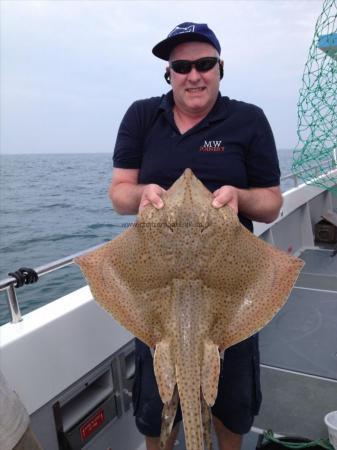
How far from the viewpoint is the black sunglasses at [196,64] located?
2359 millimetres

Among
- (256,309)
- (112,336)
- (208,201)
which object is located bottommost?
Answer: (112,336)

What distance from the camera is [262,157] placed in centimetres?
246

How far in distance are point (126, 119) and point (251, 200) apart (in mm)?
989

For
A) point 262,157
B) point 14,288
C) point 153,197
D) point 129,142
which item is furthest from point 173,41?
point 14,288

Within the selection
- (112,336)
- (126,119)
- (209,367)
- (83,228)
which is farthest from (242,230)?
(83,228)

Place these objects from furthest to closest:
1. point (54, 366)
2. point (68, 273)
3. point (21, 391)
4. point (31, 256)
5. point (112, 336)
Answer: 1. point (31, 256)
2. point (68, 273)
3. point (112, 336)
4. point (54, 366)
5. point (21, 391)

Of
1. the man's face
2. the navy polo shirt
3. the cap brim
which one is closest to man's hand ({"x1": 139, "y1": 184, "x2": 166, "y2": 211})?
the navy polo shirt

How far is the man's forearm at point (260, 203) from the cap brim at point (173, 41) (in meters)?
0.95

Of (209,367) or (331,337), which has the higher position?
(209,367)

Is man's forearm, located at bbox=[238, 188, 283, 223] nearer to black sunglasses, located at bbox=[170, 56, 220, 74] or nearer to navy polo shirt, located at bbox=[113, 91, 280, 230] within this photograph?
navy polo shirt, located at bbox=[113, 91, 280, 230]

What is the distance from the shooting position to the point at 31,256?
1260 centimetres

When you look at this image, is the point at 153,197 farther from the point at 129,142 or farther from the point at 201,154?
the point at 129,142

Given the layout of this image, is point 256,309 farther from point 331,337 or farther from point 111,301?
point 331,337

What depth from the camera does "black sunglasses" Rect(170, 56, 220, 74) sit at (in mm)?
2359
